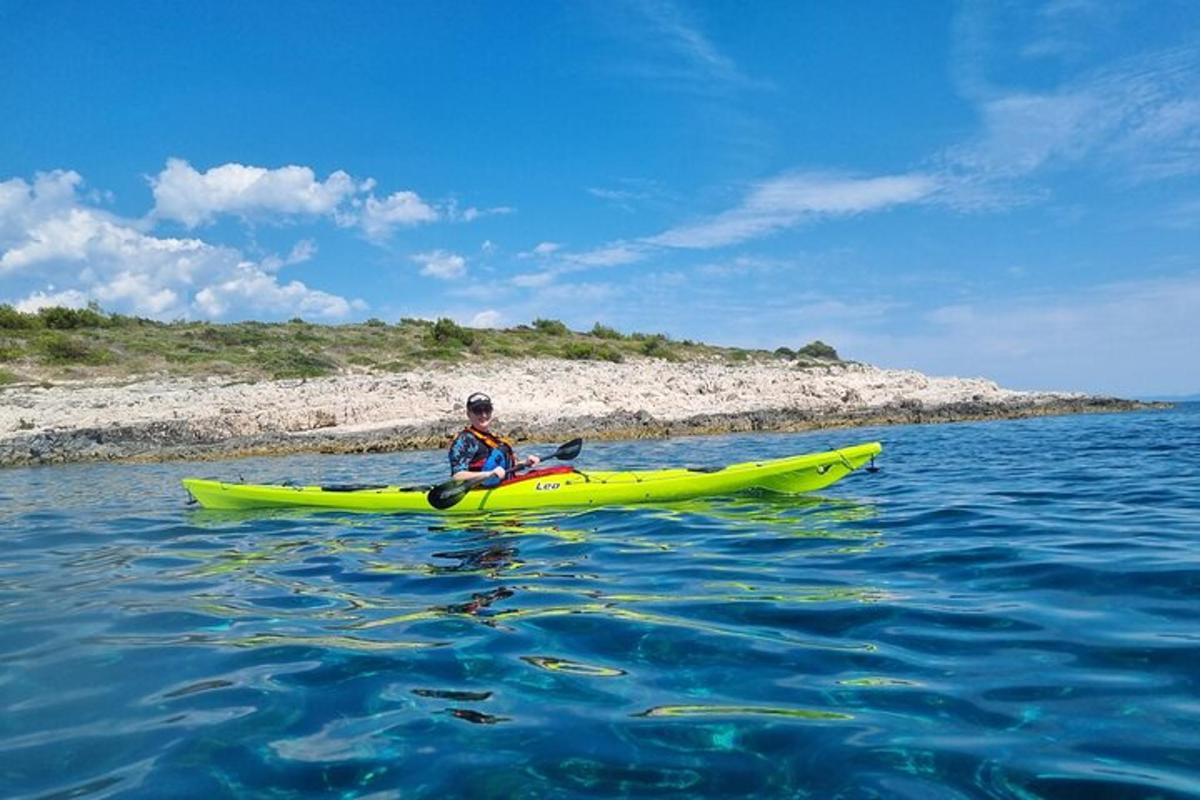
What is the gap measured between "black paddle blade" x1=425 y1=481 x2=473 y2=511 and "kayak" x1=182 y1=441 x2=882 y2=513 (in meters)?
0.22

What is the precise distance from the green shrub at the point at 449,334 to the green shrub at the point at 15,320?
45.7 feet

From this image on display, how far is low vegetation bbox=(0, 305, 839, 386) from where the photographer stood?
1058 inches

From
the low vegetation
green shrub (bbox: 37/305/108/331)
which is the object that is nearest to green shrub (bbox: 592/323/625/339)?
the low vegetation

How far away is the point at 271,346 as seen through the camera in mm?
32219

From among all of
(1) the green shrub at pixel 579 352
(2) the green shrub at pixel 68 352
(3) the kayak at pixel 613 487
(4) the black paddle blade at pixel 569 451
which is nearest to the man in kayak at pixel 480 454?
(3) the kayak at pixel 613 487

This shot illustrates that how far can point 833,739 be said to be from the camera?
3.06 meters

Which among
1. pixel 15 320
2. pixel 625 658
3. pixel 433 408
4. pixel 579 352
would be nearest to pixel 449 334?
pixel 579 352

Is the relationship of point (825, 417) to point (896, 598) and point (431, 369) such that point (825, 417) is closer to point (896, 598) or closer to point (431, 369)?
point (431, 369)

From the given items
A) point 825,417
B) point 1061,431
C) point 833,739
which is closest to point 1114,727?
point 833,739

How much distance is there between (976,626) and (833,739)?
1.67 m

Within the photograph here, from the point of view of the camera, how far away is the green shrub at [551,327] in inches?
1610

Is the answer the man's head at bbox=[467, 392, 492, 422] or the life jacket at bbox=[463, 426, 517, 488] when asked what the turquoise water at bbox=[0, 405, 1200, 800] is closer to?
the life jacket at bbox=[463, 426, 517, 488]

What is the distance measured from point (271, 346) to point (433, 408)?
39.3 ft

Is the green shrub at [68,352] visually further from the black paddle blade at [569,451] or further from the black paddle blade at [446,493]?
the black paddle blade at [446,493]
